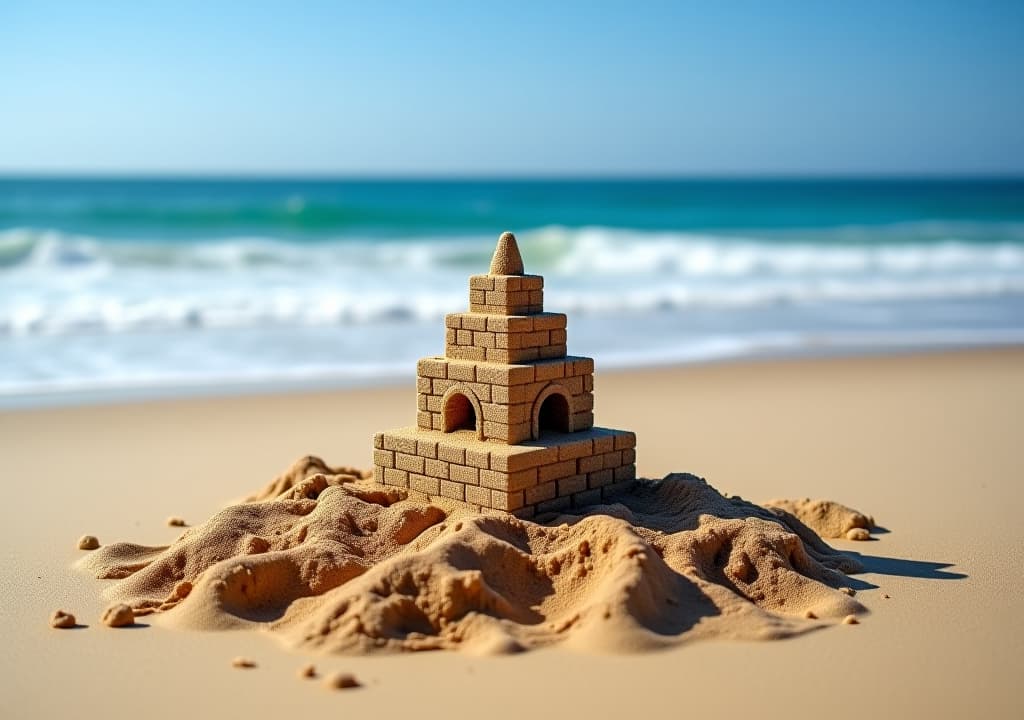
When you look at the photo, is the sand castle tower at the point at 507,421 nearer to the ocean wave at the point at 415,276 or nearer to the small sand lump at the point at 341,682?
the small sand lump at the point at 341,682

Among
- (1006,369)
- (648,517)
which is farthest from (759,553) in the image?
(1006,369)

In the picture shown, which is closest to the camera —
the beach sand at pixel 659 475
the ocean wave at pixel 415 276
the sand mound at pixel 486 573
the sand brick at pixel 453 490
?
the beach sand at pixel 659 475

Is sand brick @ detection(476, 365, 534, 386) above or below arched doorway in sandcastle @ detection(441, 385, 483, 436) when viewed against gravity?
above

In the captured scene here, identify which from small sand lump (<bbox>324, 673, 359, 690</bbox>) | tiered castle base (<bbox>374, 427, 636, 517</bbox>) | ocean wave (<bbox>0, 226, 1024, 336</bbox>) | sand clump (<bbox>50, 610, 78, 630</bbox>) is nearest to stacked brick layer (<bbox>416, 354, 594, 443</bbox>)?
tiered castle base (<bbox>374, 427, 636, 517</bbox>)

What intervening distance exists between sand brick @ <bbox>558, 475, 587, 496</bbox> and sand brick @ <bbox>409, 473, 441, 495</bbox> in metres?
Answer: 0.86

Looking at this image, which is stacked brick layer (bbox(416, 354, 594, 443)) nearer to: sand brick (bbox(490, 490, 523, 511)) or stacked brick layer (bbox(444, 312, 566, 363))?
stacked brick layer (bbox(444, 312, 566, 363))

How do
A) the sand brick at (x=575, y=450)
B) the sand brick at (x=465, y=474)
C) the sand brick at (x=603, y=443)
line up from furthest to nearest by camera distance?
the sand brick at (x=603, y=443) < the sand brick at (x=575, y=450) < the sand brick at (x=465, y=474)

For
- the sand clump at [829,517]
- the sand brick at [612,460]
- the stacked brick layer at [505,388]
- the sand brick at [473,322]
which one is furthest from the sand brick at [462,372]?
the sand clump at [829,517]

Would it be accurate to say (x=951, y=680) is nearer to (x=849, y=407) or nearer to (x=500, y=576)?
(x=500, y=576)

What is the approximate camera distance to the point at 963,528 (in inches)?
Result: 376

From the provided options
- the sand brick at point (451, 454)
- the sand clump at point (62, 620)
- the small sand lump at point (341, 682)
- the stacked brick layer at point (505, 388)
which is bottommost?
the sand clump at point (62, 620)

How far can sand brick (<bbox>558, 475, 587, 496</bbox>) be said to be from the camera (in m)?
8.59

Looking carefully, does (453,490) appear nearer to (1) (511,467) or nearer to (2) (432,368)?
(1) (511,467)

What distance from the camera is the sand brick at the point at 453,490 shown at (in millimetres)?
8450
